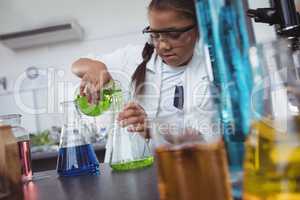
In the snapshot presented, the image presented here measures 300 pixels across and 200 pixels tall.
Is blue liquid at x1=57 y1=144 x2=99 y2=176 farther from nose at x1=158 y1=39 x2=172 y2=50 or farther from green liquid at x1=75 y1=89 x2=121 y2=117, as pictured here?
nose at x1=158 y1=39 x2=172 y2=50

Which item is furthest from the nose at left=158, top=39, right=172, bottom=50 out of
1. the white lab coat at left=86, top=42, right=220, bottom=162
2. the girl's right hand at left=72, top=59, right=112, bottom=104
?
the girl's right hand at left=72, top=59, right=112, bottom=104

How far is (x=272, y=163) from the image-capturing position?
0.89 feet

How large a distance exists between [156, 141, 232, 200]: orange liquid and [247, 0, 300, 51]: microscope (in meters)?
0.71

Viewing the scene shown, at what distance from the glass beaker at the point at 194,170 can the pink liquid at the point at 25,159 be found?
626 mm

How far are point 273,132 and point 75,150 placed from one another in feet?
1.94

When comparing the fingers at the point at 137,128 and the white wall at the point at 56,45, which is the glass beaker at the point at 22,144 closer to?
the fingers at the point at 137,128

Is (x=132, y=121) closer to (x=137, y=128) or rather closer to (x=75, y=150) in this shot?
(x=137, y=128)

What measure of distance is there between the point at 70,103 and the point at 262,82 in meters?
0.58

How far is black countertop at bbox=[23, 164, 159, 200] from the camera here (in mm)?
499

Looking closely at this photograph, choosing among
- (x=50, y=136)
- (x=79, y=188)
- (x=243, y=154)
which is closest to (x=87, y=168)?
(x=79, y=188)

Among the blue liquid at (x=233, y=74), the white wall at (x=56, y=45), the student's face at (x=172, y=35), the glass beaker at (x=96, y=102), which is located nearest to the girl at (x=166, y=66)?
the student's face at (x=172, y=35)

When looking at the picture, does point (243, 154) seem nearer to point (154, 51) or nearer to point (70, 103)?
point (70, 103)

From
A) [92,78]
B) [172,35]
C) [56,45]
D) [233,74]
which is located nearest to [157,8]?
[172,35]

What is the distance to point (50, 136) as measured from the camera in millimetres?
2682
